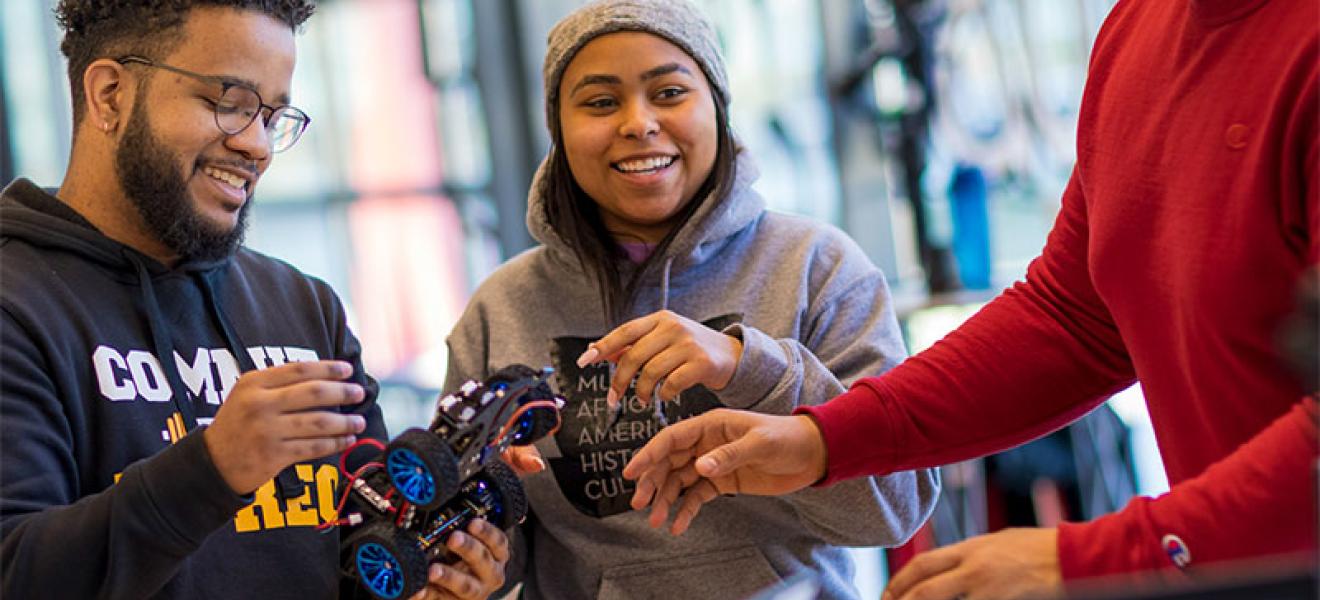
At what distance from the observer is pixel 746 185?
6.29 feet

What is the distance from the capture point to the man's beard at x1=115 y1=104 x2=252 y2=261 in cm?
167

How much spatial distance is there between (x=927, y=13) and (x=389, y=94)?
209cm

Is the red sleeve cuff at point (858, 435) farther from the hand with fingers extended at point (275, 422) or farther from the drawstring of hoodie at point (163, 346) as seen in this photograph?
the drawstring of hoodie at point (163, 346)

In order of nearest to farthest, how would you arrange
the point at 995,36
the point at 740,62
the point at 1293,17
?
the point at 1293,17
the point at 995,36
the point at 740,62

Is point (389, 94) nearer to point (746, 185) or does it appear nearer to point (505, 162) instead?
point (505, 162)

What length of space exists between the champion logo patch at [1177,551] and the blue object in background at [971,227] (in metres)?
2.43

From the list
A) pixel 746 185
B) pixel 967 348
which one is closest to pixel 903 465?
pixel 967 348

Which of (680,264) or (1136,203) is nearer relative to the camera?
→ (1136,203)

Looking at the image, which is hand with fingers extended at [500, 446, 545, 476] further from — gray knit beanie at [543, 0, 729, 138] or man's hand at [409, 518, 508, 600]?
gray knit beanie at [543, 0, 729, 138]

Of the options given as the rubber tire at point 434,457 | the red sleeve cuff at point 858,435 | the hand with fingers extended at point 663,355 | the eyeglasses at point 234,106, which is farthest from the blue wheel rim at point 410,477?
the eyeglasses at point 234,106

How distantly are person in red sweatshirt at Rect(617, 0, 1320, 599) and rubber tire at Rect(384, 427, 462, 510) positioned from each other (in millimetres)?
271

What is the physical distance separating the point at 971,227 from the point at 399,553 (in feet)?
7.94

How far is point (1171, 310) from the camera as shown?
1.27 m

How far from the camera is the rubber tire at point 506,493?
5.17ft
